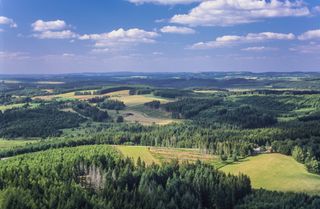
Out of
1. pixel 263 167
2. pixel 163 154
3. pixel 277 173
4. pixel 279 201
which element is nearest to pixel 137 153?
pixel 163 154

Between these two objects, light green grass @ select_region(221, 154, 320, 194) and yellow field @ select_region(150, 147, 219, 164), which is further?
yellow field @ select_region(150, 147, 219, 164)

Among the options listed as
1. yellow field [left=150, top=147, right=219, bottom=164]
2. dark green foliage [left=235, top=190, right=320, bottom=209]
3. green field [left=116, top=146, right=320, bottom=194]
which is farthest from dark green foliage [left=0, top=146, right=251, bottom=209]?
yellow field [left=150, top=147, right=219, bottom=164]

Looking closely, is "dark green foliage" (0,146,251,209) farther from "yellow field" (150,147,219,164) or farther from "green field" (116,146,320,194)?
"yellow field" (150,147,219,164)

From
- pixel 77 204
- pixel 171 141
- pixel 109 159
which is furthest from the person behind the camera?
pixel 171 141

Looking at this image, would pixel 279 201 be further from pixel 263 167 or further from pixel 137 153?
pixel 137 153

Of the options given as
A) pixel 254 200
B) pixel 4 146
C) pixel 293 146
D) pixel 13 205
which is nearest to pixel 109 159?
pixel 254 200

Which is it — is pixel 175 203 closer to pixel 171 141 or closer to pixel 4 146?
pixel 171 141

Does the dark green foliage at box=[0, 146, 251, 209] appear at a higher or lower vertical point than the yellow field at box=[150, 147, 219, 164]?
higher
